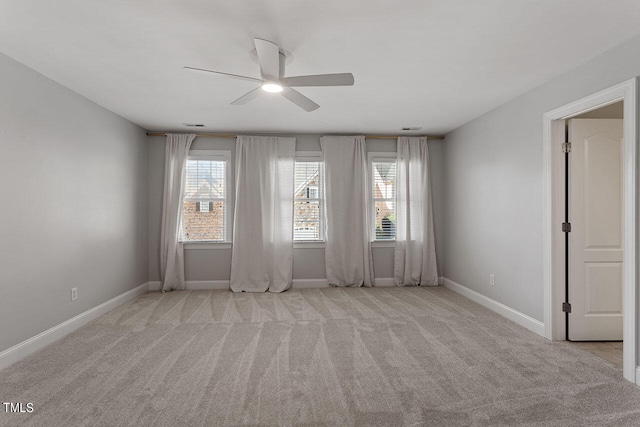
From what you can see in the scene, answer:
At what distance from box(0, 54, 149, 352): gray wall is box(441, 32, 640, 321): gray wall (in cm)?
489

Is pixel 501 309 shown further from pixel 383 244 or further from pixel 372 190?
pixel 372 190

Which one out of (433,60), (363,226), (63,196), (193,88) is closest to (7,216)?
(63,196)

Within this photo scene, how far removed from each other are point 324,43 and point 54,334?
3681 mm

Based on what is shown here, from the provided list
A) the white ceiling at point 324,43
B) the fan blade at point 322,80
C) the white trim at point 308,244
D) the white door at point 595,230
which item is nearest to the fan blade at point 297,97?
the fan blade at point 322,80

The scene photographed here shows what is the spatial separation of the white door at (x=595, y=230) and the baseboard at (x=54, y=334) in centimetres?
501

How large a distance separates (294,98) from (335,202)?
2.90m

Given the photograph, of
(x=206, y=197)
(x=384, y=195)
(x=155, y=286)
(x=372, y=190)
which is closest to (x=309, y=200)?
(x=372, y=190)

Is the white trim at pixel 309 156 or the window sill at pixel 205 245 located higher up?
the white trim at pixel 309 156

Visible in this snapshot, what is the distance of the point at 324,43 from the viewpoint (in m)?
2.80

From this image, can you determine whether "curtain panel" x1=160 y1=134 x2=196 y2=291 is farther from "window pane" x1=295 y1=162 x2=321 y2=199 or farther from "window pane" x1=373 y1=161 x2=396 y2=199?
"window pane" x1=373 y1=161 x2=396 y2=199

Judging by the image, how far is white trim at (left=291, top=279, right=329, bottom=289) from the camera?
5988 mm

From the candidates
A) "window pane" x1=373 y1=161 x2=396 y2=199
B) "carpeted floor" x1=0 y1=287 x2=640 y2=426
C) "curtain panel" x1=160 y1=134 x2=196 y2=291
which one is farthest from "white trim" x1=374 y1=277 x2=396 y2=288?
"curtain panel" x1=160 y1=134 x2=196 y2=291

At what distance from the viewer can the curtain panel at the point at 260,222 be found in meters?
5.80

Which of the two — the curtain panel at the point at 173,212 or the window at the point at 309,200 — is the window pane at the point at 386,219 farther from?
the curtain panel at the point at 173,212
